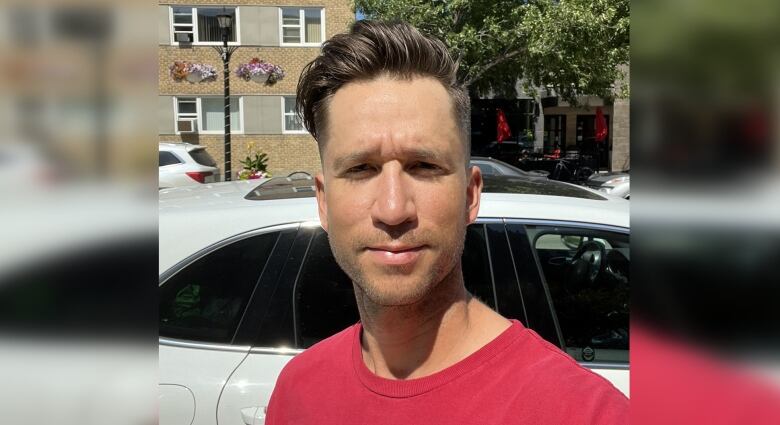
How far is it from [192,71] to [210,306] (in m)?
23.6

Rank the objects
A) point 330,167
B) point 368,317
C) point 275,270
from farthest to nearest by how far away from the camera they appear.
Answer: point 275,270 → point 368,317 → point 330,167

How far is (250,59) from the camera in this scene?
26.3 metres

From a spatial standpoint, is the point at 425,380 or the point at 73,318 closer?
the point at 73,318

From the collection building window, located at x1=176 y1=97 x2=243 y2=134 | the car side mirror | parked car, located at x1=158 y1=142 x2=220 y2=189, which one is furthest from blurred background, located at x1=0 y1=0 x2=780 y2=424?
building window, located at x1=176 y1=97 x2=243 y2=134

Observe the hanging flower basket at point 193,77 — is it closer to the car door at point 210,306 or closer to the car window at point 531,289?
the car door at point 210,306

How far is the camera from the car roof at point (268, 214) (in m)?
2.65

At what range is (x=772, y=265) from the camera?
1.37ft

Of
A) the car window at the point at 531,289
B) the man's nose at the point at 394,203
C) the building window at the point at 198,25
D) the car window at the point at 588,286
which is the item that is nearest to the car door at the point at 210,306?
the car window at the point at 531,289

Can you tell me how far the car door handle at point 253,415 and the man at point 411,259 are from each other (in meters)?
1.04

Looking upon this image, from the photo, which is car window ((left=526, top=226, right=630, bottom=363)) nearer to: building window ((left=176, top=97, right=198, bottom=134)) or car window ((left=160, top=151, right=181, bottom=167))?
car window ((left=160, top=151, right=181, bottom=167))

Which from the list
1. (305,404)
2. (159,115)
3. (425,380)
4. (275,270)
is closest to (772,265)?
(159,115)

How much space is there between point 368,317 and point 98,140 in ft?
2.94

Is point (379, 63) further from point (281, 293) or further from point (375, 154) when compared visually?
point (281, 293)

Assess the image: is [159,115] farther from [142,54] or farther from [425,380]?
[425,380]
